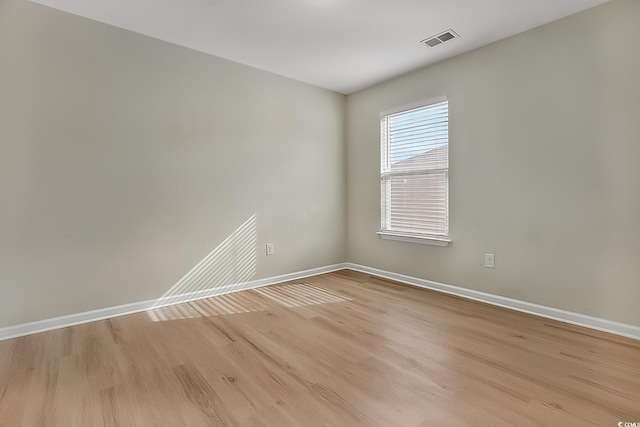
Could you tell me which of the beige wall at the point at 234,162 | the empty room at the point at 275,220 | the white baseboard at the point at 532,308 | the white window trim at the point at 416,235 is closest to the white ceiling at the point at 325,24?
the empty room at the point at 275,220

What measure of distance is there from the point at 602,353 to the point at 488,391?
3.32 feet

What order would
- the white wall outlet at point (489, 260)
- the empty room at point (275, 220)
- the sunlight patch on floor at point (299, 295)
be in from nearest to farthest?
the empty room at point (275, 220) → the white wall outlet at point (489, 260) → the sunlight patch on floor at point (299, 295)

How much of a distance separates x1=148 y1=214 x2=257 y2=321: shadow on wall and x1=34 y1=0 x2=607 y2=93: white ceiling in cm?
179

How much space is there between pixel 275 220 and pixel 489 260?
2306 mm

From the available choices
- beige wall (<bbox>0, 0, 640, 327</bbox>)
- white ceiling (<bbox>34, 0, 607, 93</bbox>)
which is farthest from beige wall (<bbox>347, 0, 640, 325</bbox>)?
white ceiling (<bbox>34, 0, 607, 93</bbox>)

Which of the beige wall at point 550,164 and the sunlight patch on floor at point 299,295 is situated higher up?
the beige wall at point 550,164

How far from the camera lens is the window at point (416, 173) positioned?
3.23 metres

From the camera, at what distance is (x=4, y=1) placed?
2168 mm

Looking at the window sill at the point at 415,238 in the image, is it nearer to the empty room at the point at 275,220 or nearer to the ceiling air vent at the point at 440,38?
the empty room at the point at 275,220

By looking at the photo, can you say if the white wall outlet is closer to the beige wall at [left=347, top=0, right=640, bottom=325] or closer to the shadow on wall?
the beige wall at [left=347, top=0, right=640, bottom=325]

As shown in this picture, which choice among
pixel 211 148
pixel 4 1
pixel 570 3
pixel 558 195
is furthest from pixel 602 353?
pixel 4 1

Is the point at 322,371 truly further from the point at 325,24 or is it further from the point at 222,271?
the point at 325,24

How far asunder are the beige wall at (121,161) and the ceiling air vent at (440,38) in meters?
1.62

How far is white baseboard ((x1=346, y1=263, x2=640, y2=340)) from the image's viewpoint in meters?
2.20
